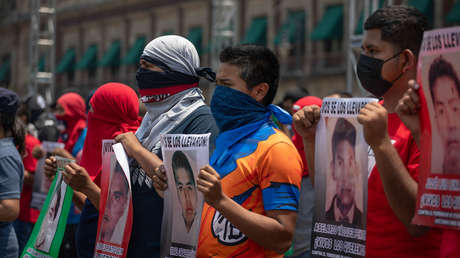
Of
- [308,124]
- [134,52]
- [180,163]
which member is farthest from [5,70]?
[308,124]

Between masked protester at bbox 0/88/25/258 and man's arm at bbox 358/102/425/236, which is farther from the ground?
man's arm at bbox 358/102/425/236

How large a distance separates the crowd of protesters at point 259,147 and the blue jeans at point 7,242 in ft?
2.50

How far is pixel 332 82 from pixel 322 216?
27.7 metres

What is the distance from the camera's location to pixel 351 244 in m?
2.73

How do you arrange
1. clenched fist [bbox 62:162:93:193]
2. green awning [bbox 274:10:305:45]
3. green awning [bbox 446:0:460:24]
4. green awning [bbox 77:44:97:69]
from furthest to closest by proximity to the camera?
green awning [bbox 77:44:97:69], green awning [bbox 274:10:305:45], green awning [bbox 446:0:460:24], clenched fist [bbox 62:162:93:193]

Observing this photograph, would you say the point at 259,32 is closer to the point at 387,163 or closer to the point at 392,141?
the point at 392,141

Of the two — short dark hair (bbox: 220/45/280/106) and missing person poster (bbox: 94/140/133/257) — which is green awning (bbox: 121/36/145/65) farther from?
short dark hair (bbox: 220/45/280/106)

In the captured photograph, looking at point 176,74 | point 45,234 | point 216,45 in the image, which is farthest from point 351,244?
point 216,45

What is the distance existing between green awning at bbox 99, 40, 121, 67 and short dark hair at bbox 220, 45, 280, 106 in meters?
41.1

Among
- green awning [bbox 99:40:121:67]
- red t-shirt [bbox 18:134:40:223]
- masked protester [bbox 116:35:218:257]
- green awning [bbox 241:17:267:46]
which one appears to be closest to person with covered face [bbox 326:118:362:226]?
masked protester [bbox 116:35:218:257]

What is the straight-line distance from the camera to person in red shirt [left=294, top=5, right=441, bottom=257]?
2.63m

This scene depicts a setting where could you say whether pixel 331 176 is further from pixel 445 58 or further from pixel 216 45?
pixel 216 45

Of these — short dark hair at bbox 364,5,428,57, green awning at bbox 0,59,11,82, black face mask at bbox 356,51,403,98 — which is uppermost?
short dark hair at bbox 364,5,428,57

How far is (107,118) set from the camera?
4223 mm
